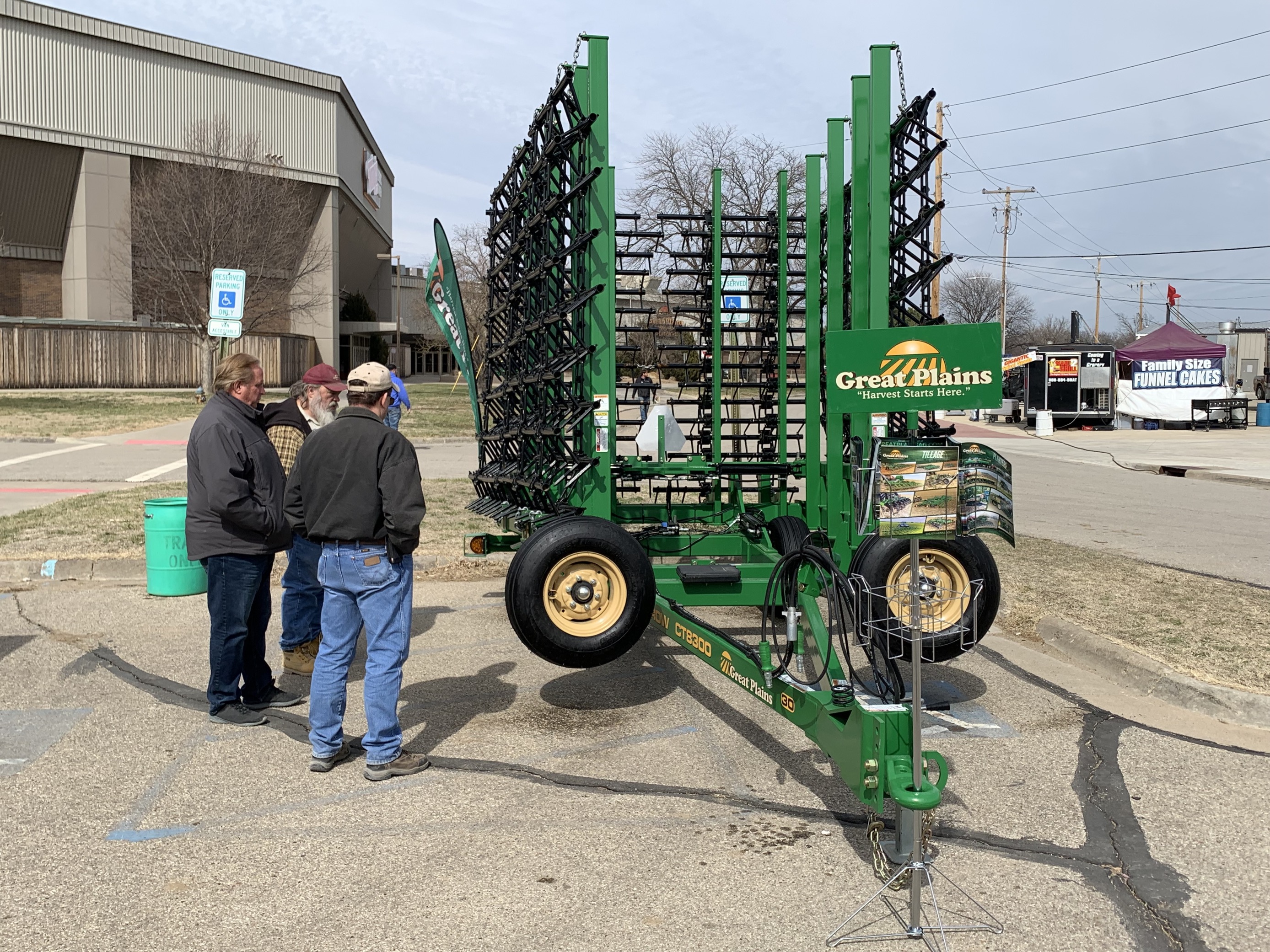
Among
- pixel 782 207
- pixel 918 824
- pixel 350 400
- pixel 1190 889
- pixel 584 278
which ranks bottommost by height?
pixel 1190 889

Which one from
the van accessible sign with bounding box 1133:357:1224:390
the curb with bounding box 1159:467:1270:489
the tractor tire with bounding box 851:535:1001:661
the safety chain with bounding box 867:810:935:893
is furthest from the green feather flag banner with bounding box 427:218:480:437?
the van accessible sign with bounding box 1133:357:1224:390

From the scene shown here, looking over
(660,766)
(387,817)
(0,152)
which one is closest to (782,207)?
(660,766)

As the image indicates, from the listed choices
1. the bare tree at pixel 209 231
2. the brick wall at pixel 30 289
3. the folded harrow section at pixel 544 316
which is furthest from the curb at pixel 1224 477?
the brick wall at pixel 30 289

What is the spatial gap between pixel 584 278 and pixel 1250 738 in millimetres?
4375

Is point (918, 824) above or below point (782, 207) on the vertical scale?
below

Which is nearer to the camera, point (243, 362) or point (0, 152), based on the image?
point (243, 362)

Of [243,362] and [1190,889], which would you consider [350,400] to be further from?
[1190,889]

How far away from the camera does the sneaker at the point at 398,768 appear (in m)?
5.00

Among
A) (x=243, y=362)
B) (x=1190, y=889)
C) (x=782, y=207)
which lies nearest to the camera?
(x=1190, y=889)

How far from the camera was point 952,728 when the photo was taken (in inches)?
229

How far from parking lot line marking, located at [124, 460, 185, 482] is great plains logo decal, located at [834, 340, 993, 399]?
49.1 feet

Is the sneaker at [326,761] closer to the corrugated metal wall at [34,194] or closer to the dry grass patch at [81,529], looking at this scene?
the dry grass patch at [81,529]

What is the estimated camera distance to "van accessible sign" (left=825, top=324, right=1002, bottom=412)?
168 inches

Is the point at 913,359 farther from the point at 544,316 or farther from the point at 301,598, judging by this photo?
the point at 301,598
